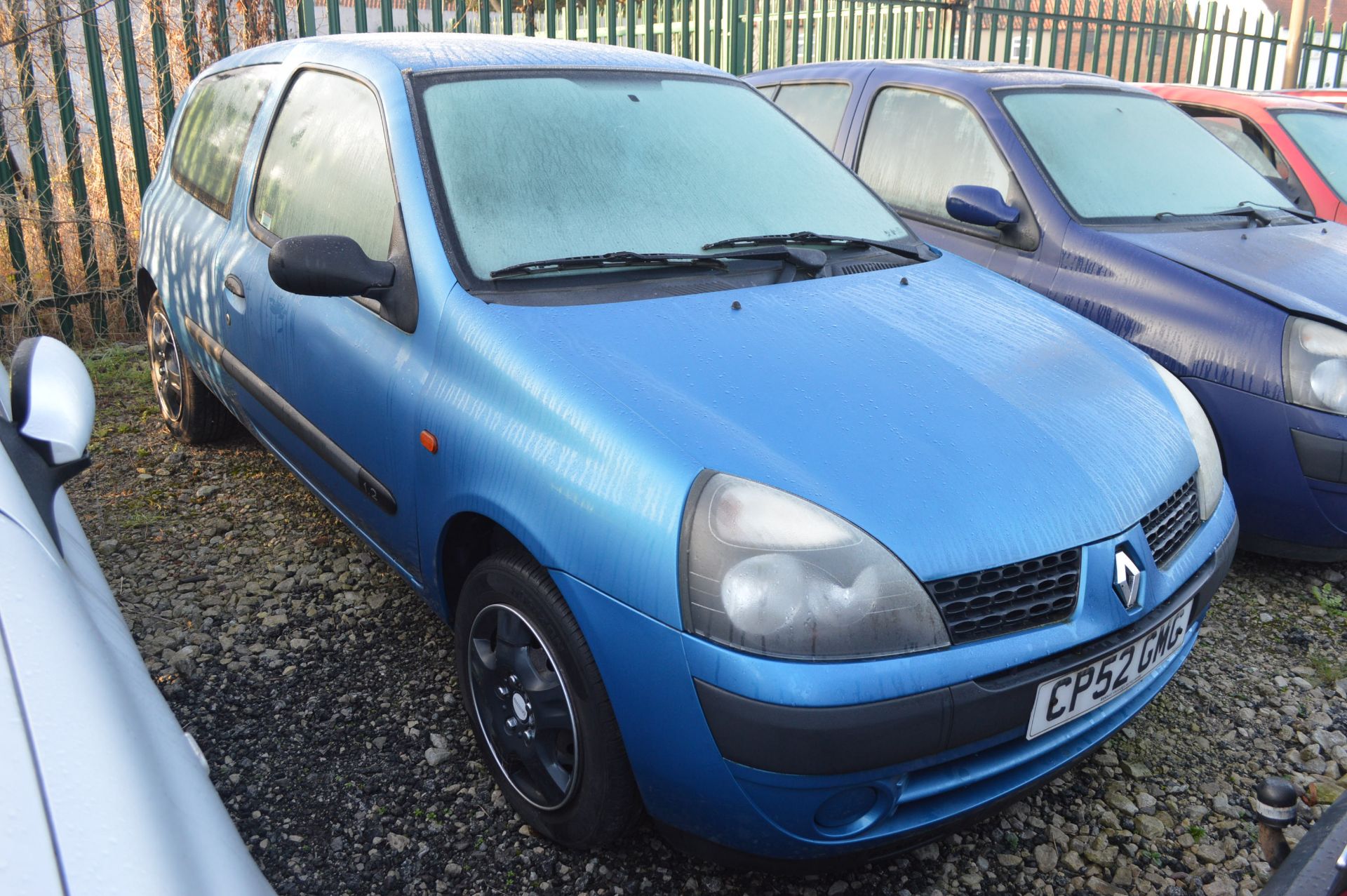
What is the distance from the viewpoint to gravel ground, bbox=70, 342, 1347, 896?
7.15 feet

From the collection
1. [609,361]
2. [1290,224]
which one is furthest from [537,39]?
[1290,224]

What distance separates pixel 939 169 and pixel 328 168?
2.50m

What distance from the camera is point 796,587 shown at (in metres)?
1.70

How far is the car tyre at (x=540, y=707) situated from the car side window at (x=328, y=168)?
3.06ft

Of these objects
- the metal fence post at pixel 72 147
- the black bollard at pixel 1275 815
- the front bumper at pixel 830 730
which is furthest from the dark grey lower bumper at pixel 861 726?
the metal fence post at pixel 72 147

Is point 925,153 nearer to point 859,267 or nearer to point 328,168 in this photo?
point 859,267

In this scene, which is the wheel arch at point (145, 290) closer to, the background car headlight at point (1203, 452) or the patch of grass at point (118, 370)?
the patch of grass at point (118, 370)

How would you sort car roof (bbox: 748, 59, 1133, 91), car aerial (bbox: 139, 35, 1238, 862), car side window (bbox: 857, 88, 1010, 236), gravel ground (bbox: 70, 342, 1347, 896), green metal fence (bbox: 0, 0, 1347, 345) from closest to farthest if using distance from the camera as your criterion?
car aerial (bbox: 139, 35, 1238, 862) → gravel ground (bbox: 70, 342, 1347, 896) → car side window (bbox: 857, 88, 1010, 236) → car roof (bbox: 748, 59, 1133, 91) → green metal fence (bbox: 0, 0, 1347, 345)

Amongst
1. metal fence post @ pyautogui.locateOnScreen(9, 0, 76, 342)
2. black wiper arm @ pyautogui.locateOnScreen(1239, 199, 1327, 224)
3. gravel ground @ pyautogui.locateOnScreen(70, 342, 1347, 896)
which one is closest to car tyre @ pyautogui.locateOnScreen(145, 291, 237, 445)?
gravel ground @ pyautogui.locateOnScreen(70, 342, 1347, 896)

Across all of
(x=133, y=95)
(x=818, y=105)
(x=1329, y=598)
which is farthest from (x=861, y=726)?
(x=133, y=95)

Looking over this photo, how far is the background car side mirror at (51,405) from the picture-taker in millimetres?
1590

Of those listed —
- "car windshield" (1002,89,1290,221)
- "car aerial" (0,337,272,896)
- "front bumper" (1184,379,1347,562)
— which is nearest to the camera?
"car aerial" (0,337,272,896)

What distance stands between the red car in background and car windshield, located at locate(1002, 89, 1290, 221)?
→ 912 millimetres

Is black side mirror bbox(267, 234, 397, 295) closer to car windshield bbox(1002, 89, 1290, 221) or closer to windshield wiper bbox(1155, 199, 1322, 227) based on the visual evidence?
car windshield bbox(1002, 89, 1290, 221)
